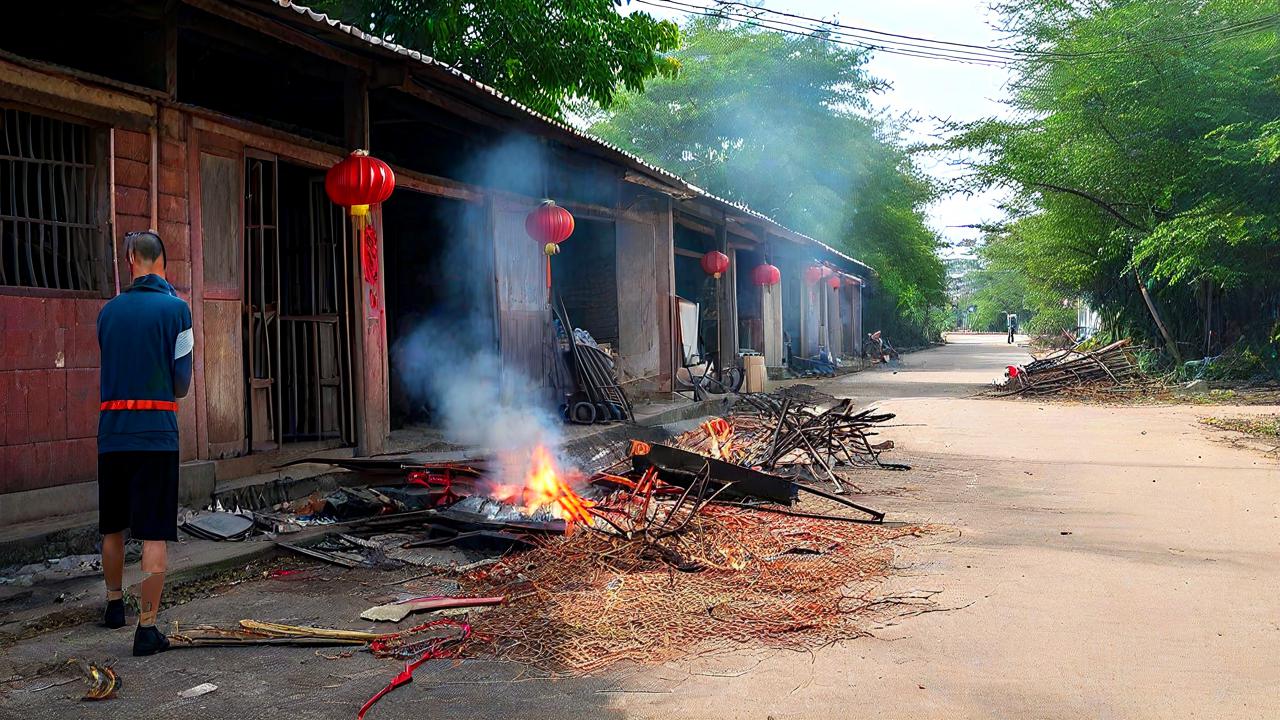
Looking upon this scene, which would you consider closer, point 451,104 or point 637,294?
point 451,104

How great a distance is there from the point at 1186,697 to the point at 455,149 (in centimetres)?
986

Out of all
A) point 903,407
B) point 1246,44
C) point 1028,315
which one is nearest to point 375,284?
point 903,407

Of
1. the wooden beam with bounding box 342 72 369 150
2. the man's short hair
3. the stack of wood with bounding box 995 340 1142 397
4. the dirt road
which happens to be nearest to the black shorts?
the man's short hair

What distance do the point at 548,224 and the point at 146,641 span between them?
7453mm

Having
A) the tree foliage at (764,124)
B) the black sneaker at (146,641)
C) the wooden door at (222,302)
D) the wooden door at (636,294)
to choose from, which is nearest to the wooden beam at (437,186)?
the wooden door at (222,302)

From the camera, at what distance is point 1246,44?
57.1 ft

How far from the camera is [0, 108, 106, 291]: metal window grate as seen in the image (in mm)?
5883

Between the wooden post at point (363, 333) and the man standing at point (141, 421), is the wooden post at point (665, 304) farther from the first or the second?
the man standing at point (141, 421)

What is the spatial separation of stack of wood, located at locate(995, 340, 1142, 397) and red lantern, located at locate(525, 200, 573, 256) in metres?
12.8

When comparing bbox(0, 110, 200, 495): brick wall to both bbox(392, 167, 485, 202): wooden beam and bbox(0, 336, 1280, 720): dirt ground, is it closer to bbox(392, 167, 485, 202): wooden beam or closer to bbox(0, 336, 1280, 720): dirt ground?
bbox(0, 336, 1280, 720): dirt ground

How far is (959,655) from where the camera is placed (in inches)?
159

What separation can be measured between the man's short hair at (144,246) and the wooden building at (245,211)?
2.07m

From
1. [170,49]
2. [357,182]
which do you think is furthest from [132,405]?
[357,182]

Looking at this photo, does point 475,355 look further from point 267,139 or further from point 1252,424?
point 1252,424
